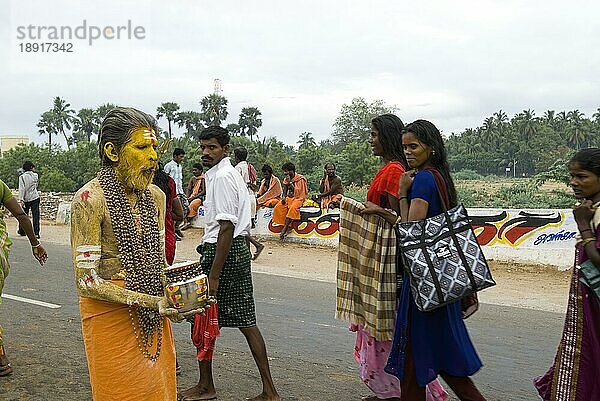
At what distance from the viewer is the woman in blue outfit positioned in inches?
149

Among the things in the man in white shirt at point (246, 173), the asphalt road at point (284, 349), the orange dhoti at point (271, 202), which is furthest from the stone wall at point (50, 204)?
the asphalt road at point (284, 349)

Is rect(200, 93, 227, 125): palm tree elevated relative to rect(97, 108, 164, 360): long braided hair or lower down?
elevated

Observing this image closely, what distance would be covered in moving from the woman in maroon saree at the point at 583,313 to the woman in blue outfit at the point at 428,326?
49 centimetres

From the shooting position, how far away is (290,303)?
29.2 feet

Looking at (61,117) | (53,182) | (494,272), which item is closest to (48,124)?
(61,117)

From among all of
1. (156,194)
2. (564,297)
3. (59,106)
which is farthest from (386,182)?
(59,106)

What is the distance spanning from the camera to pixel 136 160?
3.03m

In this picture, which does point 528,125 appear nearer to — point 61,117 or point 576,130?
point 576,130

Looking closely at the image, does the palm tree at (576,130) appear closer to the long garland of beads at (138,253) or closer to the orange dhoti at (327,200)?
the orange dhoti at (327,200)

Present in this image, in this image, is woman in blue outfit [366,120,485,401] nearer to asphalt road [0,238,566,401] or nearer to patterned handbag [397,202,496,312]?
patterned handbag [397,202,496,312]

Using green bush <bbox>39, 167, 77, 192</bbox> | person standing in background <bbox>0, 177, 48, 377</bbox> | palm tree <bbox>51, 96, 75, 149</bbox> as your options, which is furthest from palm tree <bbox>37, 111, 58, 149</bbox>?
person standing in background <bbox>0, 177, 48, 377</bbox>

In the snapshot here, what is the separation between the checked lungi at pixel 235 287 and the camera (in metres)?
4.82

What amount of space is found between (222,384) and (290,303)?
363 cm

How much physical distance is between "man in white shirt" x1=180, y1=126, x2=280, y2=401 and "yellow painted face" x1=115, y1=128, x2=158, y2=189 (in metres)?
1.61
